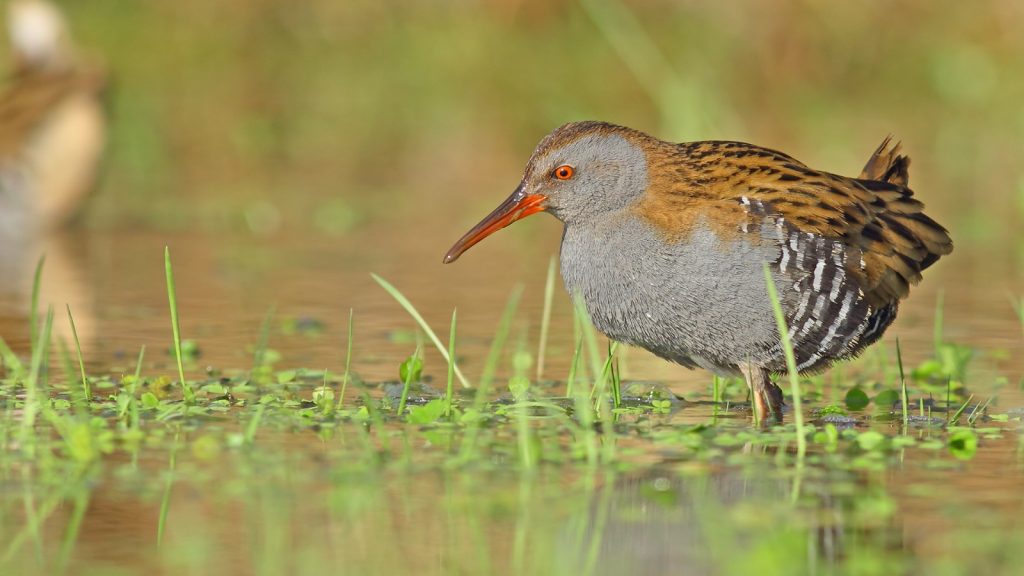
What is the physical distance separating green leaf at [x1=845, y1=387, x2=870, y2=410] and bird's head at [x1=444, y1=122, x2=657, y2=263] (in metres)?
1.06

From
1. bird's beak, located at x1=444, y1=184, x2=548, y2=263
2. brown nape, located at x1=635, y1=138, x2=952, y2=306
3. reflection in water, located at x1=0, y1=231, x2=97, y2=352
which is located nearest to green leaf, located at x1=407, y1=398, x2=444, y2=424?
bird's beak, located at x1=444, y1=184, x2=548, y2=263

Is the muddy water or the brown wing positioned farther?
the brown wing

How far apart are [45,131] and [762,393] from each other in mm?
6454

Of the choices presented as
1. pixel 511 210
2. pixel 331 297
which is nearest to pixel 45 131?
pixel 331 297

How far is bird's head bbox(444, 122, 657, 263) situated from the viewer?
6336 millimetres

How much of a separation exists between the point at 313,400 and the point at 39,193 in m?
5.51

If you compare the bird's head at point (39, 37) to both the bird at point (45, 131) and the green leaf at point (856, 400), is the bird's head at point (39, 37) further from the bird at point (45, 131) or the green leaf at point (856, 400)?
the green leaf at point (856, 400)

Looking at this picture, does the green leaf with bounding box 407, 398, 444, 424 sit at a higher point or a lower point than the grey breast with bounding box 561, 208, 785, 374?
lower

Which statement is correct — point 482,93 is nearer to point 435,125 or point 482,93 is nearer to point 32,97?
point 435,125

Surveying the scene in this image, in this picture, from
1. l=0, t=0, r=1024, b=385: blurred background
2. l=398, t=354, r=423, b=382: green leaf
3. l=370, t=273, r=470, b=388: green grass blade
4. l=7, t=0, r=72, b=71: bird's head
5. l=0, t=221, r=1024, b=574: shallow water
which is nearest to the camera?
l=0, t=221, r=1024, b=574: shallow water

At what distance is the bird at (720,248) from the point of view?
604 cm

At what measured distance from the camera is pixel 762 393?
6141mm

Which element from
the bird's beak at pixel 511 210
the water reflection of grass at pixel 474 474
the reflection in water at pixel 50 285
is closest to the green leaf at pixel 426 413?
the water reflection of grass at pixel 474 474

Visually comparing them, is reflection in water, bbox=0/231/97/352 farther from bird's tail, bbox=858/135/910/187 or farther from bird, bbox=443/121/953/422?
bird's tail, bbox=858/135/910/187
